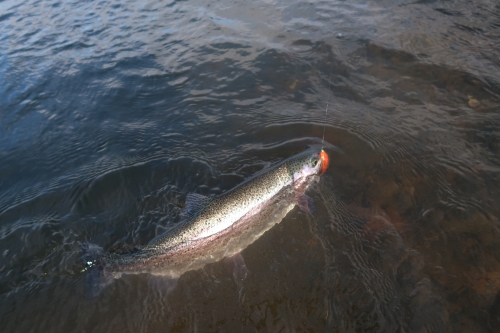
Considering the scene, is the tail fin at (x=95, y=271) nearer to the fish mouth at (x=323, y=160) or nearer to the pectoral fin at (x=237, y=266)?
the pectoral fin at (x=237, y=266)

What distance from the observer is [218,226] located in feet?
14.3

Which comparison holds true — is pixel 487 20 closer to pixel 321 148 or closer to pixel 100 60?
pixel 321 148

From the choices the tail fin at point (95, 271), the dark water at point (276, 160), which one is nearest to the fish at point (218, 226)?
the tail fin at point (95, 271)

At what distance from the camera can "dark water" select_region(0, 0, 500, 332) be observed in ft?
12.7

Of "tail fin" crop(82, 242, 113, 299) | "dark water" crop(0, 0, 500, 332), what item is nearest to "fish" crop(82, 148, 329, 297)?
"tail fin" crop(82, 242, 113, 299)

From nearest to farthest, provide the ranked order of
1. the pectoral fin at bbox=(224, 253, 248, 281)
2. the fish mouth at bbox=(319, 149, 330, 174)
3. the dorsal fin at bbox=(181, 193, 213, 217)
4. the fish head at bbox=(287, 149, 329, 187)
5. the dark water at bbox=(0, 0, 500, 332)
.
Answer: the dark water at bbox=(0, 0, 500, 332) → the pectoral fin at bbox=(224, 253, 248, 281) → the dorsal fin at bbox=(181, 193, 213, 217) → the fish head at bbox=(287, 149, 329, 187) → the fish mouth at bbox=(319, 149, 330, 174)

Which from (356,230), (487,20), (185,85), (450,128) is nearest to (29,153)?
(185,85)

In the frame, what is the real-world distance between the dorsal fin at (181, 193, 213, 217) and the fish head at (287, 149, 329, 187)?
4.40 ft

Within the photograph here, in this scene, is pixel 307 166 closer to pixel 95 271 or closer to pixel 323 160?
pixel 323 160

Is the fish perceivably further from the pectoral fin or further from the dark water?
the dark water

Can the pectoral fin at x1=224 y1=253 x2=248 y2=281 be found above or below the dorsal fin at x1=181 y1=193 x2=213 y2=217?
below

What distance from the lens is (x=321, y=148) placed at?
5.52 metres

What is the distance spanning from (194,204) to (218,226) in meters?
0.48

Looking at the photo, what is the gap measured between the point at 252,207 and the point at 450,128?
373cm
